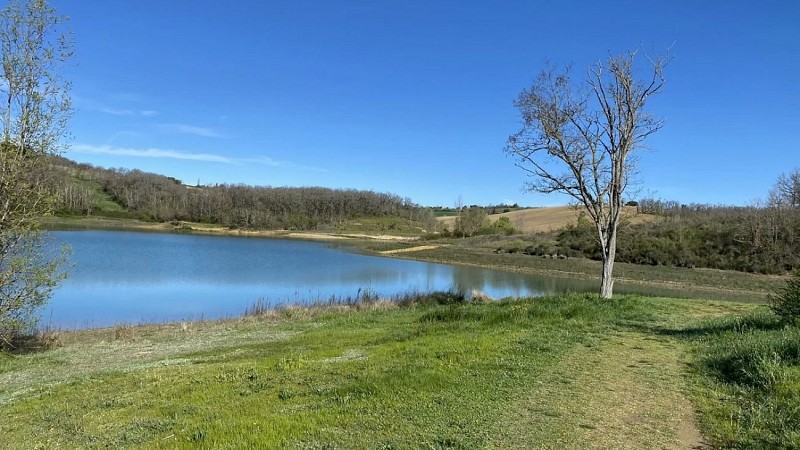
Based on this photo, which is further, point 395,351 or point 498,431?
point 395,351

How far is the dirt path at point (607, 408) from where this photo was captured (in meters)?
5.34

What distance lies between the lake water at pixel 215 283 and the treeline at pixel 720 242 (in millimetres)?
16646

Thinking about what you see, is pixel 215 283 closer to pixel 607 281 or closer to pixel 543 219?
pixel 607 281

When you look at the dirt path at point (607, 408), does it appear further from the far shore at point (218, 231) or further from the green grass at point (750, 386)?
the far shore at point (218, 231)

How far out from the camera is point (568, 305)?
15016mm

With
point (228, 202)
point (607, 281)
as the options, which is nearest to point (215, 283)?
point (607, 281)

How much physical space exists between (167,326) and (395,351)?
13.2m

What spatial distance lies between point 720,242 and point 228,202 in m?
146

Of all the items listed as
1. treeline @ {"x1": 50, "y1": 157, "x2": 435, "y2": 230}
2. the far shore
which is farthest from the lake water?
treeline @ {"x1": 50, "y1": 157, "x2": 435, "y2": 230}

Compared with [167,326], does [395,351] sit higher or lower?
higher

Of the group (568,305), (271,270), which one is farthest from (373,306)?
(271,270)

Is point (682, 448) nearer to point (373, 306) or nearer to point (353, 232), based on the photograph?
point (373, 306)

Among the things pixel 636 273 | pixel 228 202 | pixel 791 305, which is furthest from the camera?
pixel 228 202

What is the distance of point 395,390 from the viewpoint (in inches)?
275
